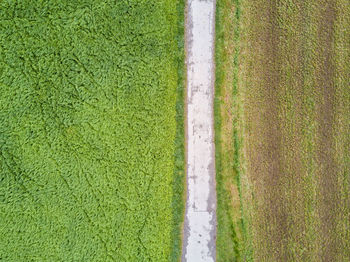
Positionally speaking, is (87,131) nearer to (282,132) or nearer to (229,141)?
(229,141)

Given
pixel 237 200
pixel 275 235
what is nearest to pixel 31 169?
pixel 237 200

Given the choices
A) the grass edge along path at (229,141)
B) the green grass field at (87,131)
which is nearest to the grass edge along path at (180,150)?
the green grass field at (87,131)

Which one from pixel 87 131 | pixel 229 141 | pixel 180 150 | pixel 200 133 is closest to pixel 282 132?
pixel 229 141

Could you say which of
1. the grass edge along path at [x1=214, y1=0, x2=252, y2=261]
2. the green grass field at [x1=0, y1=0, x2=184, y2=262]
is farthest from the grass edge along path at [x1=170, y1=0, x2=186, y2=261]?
the grass edge along path at [x1=214, y1=0, x2=252, y2=261]

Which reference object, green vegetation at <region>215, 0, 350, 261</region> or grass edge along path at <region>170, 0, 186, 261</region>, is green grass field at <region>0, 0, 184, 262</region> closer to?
grass edge along path at <region>170, 0, 186, 261</region>

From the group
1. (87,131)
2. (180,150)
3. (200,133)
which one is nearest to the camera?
(87,131)
